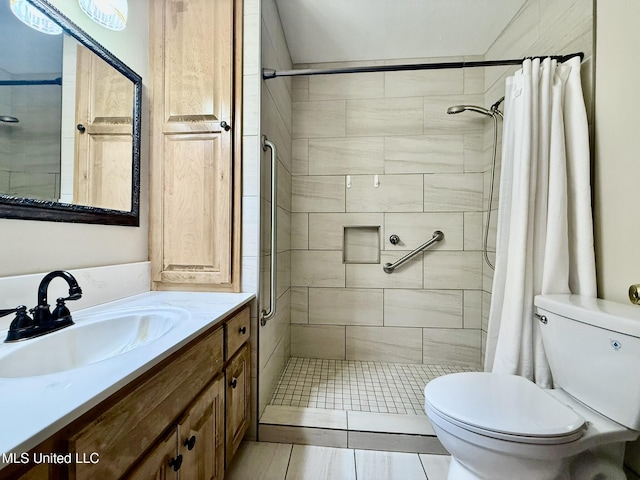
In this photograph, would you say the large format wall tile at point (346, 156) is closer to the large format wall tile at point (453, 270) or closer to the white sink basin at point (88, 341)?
the large format wall tile at point (453, 270)

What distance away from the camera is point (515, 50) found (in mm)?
1771

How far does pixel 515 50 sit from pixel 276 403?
2.61 meters

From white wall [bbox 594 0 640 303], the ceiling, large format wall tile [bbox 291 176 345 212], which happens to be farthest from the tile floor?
the ceiling

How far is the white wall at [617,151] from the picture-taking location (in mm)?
1056

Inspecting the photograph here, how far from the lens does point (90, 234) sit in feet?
3.69

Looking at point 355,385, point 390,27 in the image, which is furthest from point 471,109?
point 355,385

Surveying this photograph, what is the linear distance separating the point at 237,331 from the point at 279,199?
909 mm

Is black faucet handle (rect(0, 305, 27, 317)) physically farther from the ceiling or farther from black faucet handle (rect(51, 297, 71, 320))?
the ceiling

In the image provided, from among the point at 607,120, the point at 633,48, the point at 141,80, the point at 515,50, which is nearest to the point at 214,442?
the point at 141,80

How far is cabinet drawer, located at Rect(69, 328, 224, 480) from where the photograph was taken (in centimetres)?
51

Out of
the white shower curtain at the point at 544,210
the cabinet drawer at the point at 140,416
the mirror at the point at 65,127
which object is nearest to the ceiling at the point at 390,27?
the white shower curtain at the point at 544,210

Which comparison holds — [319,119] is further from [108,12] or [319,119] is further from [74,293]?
[74,293]

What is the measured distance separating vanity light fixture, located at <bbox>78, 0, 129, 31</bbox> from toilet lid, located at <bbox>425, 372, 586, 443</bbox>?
6.53 feet

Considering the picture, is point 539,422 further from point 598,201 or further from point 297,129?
point 297,129
